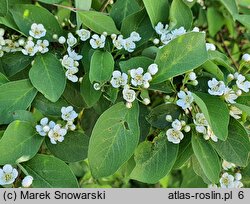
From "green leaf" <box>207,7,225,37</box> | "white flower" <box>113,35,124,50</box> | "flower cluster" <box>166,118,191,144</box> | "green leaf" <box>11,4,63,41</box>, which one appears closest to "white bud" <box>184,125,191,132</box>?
"flower cluster" <box>166,118,191,144</box>

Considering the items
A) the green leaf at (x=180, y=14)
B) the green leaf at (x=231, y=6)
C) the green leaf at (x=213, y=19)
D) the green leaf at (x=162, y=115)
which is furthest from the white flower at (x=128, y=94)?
the green leaf at (x=213, y=19)

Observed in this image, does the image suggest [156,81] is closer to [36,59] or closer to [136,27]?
[136,27]

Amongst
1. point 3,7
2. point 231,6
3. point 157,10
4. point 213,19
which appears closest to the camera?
point 3,7

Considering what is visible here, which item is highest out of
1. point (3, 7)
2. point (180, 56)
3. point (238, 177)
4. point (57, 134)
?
point (3, 7)

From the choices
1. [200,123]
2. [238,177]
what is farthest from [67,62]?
[238,177]

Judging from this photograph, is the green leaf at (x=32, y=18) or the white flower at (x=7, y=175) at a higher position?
the green leaf at (x=32, y=18)

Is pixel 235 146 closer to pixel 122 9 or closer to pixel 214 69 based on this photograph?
pixel 214 69

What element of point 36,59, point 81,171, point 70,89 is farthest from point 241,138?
point 81,171

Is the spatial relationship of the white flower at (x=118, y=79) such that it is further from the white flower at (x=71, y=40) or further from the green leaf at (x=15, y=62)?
the green leaf at (x=15, y=62)
